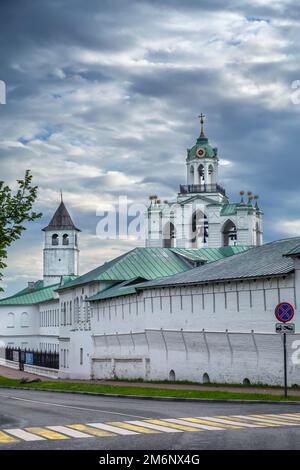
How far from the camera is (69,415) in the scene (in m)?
20.5

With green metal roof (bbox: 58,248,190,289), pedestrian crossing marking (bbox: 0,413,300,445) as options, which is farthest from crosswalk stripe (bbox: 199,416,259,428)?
green metal roof (bbox: 58,248,190,289)

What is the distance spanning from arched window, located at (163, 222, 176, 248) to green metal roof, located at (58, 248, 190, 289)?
2255 centimetres

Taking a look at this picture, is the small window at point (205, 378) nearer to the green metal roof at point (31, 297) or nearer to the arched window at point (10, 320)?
the green metal roof at point (31, 297)

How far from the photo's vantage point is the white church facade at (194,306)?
1373 inches

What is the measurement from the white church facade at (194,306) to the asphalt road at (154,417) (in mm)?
9492

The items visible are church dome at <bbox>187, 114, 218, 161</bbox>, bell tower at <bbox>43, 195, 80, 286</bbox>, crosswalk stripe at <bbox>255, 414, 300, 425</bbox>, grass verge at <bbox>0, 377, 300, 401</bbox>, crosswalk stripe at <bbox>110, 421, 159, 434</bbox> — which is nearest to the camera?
crosswalk stripe at <bbox>110, 421, 159, 434</bbox>

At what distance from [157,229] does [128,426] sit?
79.6 m

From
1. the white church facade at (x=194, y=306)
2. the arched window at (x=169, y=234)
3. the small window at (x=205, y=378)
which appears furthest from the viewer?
the arched window at (x=169, y=234)

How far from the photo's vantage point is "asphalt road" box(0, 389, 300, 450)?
45.9 feet

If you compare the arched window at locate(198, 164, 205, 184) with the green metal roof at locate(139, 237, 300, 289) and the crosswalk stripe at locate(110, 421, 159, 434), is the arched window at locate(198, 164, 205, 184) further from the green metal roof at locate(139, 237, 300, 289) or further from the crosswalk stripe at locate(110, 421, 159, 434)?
the crosswalk stripe at locate(110, 421, 159, 434)

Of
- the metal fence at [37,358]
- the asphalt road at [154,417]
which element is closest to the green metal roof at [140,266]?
the metal fence at [37,358]

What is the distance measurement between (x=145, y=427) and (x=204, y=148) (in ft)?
247

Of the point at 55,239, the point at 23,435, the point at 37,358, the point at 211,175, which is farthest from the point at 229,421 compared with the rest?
the point at 55,239
